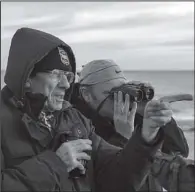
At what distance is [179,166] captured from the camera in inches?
69.4

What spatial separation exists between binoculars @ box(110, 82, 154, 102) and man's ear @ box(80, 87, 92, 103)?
262 mm

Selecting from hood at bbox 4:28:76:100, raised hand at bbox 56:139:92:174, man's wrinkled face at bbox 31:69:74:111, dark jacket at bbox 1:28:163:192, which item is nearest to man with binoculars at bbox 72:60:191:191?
dark jacket at bbox 1:28:163:192

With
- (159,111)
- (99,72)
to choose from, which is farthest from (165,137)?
(99,72)

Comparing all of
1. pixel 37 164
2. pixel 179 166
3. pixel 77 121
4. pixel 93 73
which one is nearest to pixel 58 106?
pixel 77 121

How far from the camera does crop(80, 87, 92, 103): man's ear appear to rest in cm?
277

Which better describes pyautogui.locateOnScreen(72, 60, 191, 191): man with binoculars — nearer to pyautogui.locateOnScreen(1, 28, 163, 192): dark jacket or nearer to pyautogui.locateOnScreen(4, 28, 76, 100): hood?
pyautogui.locateOnScreen(1, 28, 163, 192): dark jacket

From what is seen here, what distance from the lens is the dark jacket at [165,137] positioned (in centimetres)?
200

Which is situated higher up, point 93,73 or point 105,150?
point 93,73

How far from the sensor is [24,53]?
6.45 feet

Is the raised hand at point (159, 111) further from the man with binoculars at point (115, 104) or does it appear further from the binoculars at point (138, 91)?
the binoculars at point (138, 91)

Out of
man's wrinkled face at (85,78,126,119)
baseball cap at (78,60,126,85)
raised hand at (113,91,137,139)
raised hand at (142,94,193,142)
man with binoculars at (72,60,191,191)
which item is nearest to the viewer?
raised hand at (142,94,193,142)

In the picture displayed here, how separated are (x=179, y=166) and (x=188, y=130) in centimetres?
1104

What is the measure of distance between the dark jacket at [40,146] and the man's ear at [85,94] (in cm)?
66

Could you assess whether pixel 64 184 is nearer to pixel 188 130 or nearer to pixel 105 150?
pixel 105 150
